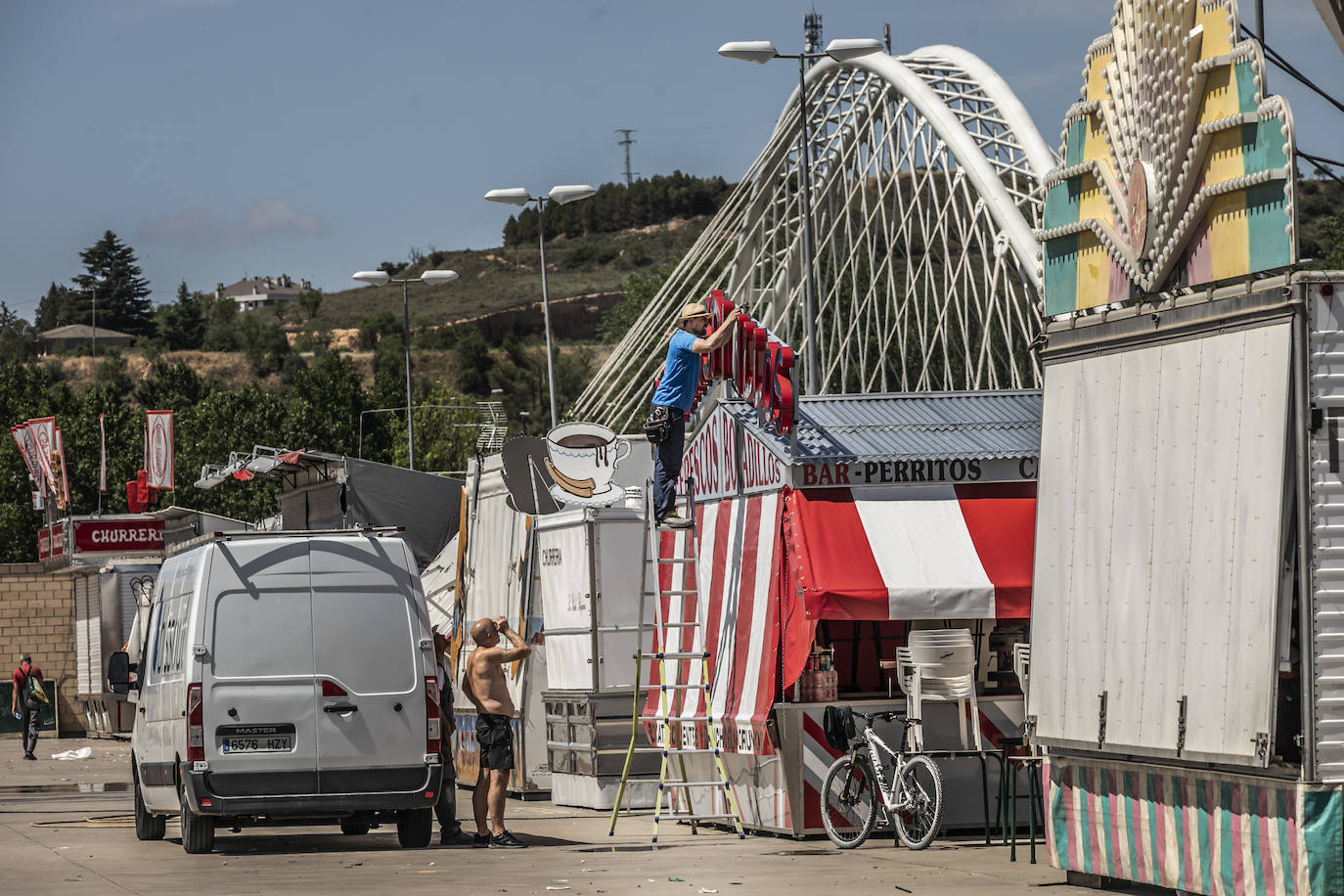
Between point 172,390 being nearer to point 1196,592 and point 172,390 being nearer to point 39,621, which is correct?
point 39,621

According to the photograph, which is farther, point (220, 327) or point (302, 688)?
point (220, 327)

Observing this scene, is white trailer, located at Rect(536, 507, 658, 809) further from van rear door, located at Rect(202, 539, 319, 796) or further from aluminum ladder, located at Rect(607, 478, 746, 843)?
van rear door, located at Rect(202, 539, 319, 796)

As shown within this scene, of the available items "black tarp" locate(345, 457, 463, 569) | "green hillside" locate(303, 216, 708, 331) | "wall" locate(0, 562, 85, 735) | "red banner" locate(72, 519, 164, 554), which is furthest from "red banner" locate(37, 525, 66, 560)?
"green hillside" locate(303, 216, 708, 331)

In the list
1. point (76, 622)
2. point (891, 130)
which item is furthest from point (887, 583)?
point (891, 130)

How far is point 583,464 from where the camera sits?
1956 cm

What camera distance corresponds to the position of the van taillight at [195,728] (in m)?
15.0

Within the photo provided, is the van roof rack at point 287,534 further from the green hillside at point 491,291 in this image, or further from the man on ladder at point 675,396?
the green hillside at point 491,291

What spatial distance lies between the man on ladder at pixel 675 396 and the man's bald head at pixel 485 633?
177 centimetres

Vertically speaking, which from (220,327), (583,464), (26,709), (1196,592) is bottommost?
(26,709)

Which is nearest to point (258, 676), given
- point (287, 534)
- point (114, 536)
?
point (287, 534)

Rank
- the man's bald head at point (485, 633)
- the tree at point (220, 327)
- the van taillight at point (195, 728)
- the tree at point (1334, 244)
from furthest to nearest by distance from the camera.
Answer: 1. the tree at point (220, 327)
2. the tree at point (1334, 244)
3. the man's bald head at point (485, 633)
4. the van taillight at point (195, 728)

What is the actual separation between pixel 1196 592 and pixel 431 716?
6.72 meters

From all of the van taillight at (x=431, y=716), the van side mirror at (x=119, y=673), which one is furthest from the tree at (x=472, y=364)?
the van taillight at (x=431, y=716)

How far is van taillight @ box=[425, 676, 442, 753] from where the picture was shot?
50.2 feet
